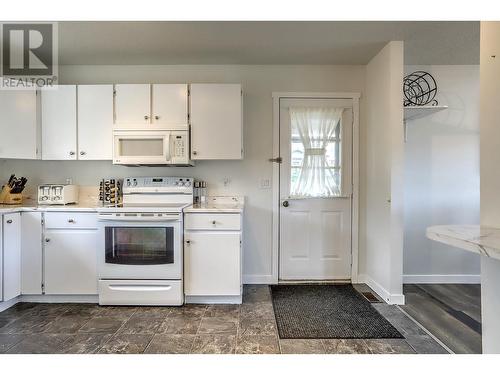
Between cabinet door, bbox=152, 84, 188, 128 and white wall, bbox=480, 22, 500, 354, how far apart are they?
2.34m

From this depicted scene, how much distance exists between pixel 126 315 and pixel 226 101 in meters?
2.16

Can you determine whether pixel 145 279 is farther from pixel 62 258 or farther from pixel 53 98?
pixel 53 98

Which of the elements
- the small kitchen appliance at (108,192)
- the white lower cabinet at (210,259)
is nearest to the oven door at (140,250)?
the white lower cabinet at (210,259)

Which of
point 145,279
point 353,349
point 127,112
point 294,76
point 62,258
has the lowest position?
point 353,349

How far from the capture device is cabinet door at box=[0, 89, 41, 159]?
2762 millimetres

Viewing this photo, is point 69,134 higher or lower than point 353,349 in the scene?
higher

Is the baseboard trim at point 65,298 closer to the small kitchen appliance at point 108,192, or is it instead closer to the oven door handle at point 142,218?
the oven door handle at point 142,218

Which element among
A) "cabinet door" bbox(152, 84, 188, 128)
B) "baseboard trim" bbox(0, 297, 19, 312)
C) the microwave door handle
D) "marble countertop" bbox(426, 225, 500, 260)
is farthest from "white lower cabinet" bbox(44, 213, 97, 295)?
"marble countertop" bbox(426, 225, 500, 260)

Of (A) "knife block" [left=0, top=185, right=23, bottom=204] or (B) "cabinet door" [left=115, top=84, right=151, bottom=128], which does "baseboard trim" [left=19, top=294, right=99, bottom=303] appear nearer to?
(A) "knife block" [left=0, top=185, right=23, bottom=204]

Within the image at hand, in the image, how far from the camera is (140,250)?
8.61 feet

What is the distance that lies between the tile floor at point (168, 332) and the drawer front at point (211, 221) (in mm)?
724

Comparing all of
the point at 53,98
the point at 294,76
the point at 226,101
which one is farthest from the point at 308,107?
the point at 53,98
